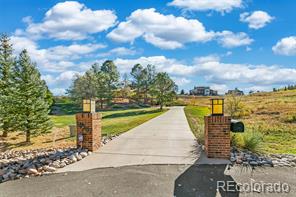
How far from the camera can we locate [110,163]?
7.09 metres

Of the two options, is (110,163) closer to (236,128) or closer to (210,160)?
(210,160)

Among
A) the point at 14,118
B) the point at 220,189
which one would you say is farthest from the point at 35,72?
the point at 220,189

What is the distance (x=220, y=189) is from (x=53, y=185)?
318 centimetres

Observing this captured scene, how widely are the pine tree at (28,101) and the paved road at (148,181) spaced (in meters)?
12.4

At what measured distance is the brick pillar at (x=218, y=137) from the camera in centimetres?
721

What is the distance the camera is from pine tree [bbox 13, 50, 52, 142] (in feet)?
57.7

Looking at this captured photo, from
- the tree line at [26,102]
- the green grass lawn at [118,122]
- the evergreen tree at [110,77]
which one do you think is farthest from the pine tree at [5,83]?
the evergreen tree at [110,77]

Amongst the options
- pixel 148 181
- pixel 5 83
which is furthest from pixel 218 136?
pixel 5 83

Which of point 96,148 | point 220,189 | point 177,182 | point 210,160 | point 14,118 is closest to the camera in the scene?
point 220,189

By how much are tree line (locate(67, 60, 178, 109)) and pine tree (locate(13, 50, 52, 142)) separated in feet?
82.1

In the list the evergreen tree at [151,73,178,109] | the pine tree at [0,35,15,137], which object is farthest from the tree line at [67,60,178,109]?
the pine tree at [0,35,15,137]

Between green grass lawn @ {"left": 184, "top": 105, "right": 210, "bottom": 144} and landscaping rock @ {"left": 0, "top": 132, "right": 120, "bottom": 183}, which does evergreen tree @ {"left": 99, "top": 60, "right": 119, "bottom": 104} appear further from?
landscaping rock @ {"left": 0, "top": 132, "right": 120, "bottom": 183}

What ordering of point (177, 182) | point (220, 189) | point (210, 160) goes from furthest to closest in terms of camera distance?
point (210, 160), point (177, 182), point (220, 189)

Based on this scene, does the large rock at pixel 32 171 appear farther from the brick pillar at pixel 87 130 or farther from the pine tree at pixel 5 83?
the pine tree at pixel 5 83
